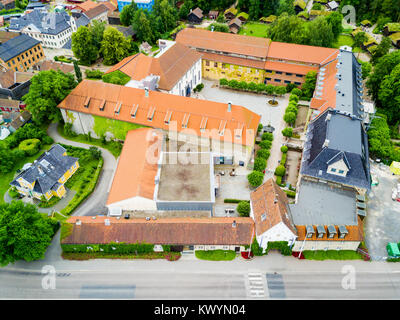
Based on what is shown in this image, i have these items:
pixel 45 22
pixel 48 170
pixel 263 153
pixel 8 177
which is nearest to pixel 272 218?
pixel 263 153

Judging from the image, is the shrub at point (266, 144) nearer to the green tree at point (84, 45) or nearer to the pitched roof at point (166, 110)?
the pitched roof at point (166, 110)

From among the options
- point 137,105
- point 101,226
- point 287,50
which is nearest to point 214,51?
point 287,50


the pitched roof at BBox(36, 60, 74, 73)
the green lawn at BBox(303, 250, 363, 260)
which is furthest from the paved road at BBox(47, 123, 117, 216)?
the green lawn at BBox(303, 250, 363, 260)

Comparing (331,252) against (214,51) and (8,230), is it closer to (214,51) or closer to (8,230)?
(8,230)

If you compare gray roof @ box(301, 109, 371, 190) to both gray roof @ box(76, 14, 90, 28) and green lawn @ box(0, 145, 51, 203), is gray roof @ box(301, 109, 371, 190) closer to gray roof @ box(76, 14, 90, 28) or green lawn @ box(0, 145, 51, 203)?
green lawn @ box(0, 145, 51, 203)

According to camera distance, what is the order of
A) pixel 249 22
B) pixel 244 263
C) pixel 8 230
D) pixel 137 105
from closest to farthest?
pixel 8 230 < pixel 244 263 < pixel 137 105 < pixel 249 22
